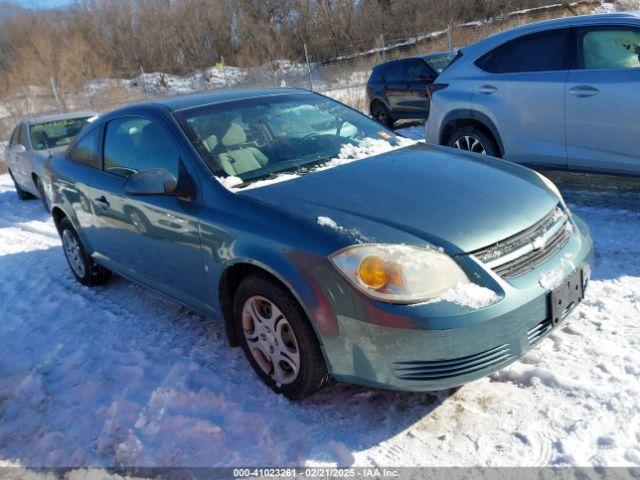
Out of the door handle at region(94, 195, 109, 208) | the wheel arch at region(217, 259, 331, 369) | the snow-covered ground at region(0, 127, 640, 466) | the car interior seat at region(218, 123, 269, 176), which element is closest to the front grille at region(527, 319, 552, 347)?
the snow-covered ground at region(0, 127, 640, 466)

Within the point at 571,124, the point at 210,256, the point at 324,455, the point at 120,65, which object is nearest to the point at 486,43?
the point at 571,124

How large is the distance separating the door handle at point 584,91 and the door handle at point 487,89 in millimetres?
819

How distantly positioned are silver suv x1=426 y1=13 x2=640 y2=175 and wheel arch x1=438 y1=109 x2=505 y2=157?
0.01 meters

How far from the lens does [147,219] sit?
3467 mm

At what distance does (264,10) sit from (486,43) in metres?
39.6

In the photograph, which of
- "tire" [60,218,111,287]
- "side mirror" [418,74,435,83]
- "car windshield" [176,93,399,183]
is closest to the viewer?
"car windshield" [176,93,399,183]

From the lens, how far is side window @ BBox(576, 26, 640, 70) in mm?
4566

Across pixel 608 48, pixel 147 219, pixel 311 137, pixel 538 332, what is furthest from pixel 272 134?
pixel 608 48

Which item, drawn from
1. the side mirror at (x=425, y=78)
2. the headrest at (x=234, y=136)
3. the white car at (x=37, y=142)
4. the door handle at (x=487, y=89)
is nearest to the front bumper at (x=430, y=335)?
the headrest at (x=234, y=136)

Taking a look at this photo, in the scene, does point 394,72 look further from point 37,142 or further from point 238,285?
point 238,285

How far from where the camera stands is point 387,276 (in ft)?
7.54

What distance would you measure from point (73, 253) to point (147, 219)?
6.72 ft

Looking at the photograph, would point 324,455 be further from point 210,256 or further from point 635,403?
point 635,403

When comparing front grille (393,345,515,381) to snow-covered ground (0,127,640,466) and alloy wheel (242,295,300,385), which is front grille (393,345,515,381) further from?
alloy wheel (242,295,300,385)
